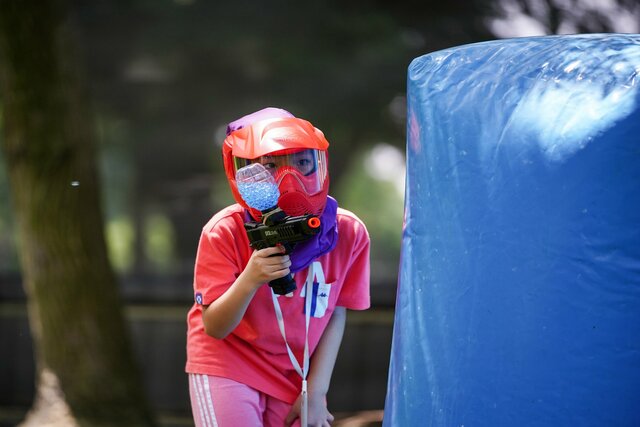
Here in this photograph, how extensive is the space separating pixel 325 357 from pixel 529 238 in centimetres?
88

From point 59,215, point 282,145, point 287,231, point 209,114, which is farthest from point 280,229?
point 209,114

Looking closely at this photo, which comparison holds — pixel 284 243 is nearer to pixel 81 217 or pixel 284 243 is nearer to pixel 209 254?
pixel 209 254

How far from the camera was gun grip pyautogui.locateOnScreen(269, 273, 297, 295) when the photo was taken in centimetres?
273

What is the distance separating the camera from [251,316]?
290cm

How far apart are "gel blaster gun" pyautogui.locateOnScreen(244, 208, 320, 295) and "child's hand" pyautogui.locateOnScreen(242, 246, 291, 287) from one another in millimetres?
22

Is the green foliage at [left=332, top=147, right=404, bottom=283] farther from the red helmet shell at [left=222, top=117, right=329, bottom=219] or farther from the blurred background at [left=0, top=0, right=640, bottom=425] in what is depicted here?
the red helmet shell at [left=222, top=117, right=329, bottom=219]

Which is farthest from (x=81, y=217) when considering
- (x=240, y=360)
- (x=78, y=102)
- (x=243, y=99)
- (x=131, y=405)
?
(x=243, y=99)

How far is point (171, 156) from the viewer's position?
970 centimetres

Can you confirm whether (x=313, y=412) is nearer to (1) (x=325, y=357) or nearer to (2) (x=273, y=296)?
(1) (x=325, y=357)

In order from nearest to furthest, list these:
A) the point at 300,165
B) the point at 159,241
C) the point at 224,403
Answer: the point at 300,165
the point at 224,403
the point at 159,241

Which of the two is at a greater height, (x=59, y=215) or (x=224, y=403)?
(x=59, y=215)

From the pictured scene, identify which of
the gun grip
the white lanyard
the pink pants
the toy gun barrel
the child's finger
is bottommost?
the pink pants

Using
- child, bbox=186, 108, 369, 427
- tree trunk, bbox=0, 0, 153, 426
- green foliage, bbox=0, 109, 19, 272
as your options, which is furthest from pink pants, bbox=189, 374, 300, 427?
green foliage, bbox=0, 109, 19, 272

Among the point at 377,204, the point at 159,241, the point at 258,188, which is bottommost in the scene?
the point at 159,241
